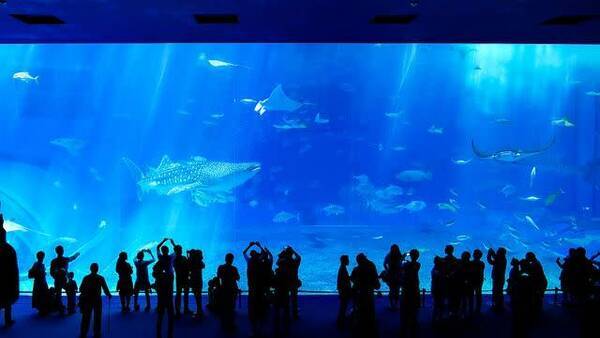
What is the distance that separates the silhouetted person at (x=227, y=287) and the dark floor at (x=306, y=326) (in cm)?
22

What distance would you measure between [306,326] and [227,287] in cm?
120

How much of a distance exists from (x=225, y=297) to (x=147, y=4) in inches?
152

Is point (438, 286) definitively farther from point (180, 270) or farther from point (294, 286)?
point (180, 270)

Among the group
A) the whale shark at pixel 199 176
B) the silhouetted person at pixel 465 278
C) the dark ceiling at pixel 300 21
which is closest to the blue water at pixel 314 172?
the whale shark at pixel 199 176

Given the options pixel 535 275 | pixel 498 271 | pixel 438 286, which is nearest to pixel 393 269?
pixel 438 286

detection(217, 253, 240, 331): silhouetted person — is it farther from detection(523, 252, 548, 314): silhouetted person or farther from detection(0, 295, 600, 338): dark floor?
detection(523, 252, 548, 314): silhouetted person

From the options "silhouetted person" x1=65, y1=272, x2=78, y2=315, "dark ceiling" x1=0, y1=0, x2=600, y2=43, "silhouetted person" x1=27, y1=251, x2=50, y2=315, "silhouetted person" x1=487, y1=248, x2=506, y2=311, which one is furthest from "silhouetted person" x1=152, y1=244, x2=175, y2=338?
"silhouetted person" x1=487, y1=248, x2=506, y2=311

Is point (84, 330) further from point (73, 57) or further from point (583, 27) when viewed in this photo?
point (73, 57)

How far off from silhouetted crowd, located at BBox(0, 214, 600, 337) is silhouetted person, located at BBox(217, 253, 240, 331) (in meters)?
0.01

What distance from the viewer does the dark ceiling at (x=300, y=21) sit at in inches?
234

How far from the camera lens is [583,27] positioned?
691cm

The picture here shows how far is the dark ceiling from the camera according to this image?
5.94m

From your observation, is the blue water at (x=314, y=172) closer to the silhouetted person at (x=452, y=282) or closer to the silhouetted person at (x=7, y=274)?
the silhouetted person at (x=452, y=282)

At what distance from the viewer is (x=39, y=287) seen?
6523mm
